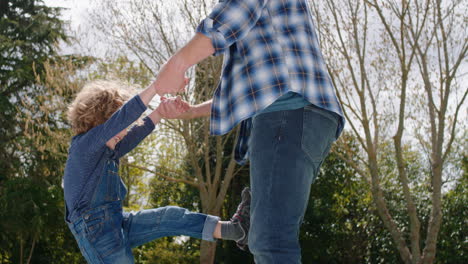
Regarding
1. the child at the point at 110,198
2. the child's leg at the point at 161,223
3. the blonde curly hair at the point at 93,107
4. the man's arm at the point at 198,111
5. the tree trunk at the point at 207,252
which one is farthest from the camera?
the tree trunk at the point at 207,252

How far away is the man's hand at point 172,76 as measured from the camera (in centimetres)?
147

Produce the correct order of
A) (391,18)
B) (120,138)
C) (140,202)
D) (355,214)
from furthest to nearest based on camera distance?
(140,202) → (355,214) → (391,18) → (120,138)

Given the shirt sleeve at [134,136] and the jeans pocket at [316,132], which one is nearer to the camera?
the jeans pocket at [316,132]

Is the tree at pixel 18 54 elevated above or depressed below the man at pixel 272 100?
above

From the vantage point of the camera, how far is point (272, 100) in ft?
4.69

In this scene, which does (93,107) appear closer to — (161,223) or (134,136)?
(134,136)

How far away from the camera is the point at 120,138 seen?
8.13ft

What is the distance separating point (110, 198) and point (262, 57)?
1217mm

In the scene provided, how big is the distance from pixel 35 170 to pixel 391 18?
785 centimetres

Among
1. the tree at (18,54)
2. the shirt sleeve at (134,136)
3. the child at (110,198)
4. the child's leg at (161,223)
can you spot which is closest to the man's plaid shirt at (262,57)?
the child at (110,198)

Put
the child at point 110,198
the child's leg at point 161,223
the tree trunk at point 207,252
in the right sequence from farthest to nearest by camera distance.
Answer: the tree trunk at point 207,252 → the child's leg at point 161,223 → the child at point 110,198

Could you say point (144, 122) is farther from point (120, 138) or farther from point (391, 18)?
point (391, 18)

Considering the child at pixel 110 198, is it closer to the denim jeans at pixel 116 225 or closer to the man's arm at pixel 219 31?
the denim jeans at pixel 116 225

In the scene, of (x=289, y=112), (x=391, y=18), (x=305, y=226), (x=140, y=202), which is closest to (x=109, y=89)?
(x=289, y=112)
